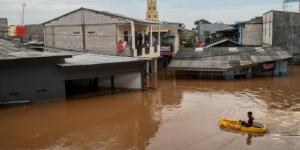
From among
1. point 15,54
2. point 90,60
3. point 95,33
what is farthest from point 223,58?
point 15,54

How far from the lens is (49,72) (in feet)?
64.0

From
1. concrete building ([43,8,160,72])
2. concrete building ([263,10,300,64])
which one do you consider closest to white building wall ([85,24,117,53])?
concrete building ([43,8,160,72])

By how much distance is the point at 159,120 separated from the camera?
15.9m

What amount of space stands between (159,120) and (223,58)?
14354mm

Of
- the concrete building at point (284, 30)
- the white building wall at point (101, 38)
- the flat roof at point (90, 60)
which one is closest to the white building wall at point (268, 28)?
the concrete building at point (284, 30)

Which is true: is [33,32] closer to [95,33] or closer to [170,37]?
[170,37]

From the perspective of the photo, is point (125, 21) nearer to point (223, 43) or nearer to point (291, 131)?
point (223, 43)

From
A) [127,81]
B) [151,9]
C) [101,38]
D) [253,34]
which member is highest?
[151,9]

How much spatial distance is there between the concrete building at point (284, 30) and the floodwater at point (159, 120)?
15.6 meters

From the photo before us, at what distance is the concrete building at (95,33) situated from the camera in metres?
26.2

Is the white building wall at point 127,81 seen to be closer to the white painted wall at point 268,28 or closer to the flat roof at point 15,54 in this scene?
the flat roof at point 15,54

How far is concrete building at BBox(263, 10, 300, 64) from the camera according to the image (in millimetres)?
38562

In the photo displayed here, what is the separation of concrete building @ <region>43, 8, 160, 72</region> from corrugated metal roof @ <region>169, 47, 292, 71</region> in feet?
11.4

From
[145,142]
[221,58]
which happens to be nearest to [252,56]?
[221,58]
